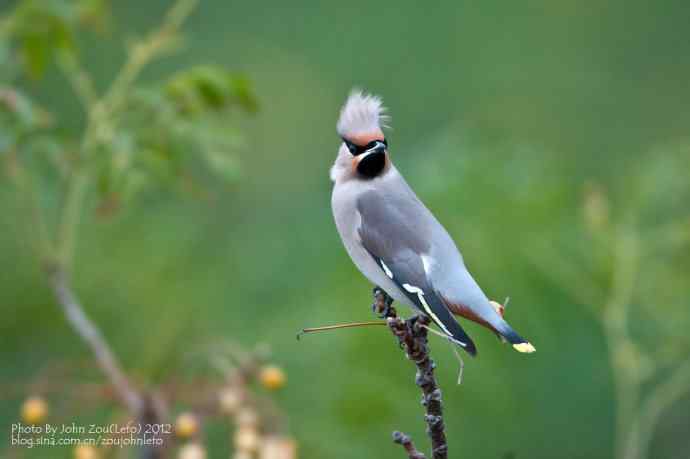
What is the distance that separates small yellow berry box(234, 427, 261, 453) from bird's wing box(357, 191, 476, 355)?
471 millimetres

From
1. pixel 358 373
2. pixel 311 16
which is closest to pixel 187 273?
pixel 358 373

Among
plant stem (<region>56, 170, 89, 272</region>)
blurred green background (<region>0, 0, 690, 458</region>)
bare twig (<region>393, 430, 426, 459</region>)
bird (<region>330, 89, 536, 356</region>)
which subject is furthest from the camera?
blurred green background (<region>0, 0, 690, 458</region>)

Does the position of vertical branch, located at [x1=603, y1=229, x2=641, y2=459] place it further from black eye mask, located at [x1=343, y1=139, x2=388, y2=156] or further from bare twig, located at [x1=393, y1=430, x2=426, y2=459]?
bare twig, located at [x1=393, y1=430, x2=426, y2=459]

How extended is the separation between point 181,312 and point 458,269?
1759mm

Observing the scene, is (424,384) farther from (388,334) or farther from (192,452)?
(388,334)

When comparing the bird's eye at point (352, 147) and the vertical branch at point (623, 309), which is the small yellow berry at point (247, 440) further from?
the vertical branch at point (623, 309)

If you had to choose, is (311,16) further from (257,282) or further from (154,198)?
(257,282)

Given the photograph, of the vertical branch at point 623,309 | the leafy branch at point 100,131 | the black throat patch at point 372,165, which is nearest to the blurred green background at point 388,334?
the vertical branch at point 623,309

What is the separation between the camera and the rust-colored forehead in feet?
6.72

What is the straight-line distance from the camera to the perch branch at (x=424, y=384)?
5.40ft

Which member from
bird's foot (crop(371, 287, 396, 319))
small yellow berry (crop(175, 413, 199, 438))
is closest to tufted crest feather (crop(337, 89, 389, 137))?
bird's foot (crop(371, 287, 396, 319))

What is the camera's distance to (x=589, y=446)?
12.0ft

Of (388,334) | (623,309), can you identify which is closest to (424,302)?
(623,309)

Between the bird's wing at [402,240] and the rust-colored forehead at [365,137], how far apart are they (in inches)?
4.2
